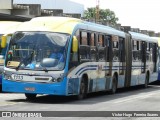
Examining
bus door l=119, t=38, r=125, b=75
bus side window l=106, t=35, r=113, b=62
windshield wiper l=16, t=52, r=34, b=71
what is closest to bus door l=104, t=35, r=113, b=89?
bus side window l=106, t=35, r=113, b=62

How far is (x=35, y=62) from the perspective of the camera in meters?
18.9

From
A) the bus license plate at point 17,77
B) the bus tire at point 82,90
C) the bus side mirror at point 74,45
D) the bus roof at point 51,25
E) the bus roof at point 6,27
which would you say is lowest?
the bus tire at point 82,90

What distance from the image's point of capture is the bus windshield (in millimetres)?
18750

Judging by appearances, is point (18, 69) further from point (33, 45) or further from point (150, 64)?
point (150, 64)

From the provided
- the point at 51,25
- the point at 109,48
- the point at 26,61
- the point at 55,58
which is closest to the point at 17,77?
the point at 26,61

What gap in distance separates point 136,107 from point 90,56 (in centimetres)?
430

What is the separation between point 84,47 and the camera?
20703 millimetres

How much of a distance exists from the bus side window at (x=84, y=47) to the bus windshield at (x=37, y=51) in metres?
1.30

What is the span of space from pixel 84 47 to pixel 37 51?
2.39 meters

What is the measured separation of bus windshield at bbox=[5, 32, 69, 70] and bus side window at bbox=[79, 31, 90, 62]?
1301 millimetres

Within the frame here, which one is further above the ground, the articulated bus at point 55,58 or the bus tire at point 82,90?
the articulated bus at point 55,58

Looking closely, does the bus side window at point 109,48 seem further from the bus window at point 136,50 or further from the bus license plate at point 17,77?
the bus license plate at point 17,77

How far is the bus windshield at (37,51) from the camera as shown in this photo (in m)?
18.8

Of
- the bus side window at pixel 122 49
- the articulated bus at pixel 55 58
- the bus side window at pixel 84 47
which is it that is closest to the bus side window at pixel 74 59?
the articulated bus at pixel 55 58
